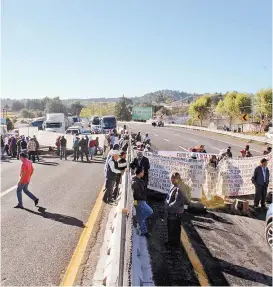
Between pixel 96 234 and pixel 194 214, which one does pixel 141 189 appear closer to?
pixel 96 234

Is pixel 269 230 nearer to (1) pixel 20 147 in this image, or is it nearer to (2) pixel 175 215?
(2) pixel 175 215

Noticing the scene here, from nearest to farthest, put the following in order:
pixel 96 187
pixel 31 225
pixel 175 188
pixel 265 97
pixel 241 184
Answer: pixel 175 188 < pixel 31 225 < pixel 241 184 < pixel 96 187 < pixel 265 97

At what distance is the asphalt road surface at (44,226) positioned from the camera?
6320mm

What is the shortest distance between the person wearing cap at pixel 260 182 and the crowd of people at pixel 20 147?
15218 mm

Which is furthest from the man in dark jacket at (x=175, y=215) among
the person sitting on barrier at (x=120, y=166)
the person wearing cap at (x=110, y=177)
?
the person sitting on barrier at (x=120, y=166)

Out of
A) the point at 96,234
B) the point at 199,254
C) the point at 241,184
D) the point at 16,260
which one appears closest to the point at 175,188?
the point at 199,254

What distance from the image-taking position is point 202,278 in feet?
20.0

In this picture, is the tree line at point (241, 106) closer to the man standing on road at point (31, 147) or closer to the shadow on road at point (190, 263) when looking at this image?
the man standing on road at point (31, 147)

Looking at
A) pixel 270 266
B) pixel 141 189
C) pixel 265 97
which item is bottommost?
pixel 270 266

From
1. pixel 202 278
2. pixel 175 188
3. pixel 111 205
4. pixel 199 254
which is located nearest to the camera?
pixel 202 278

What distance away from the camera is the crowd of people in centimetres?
2300

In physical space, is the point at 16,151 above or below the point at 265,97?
below

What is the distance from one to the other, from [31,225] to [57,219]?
76cm

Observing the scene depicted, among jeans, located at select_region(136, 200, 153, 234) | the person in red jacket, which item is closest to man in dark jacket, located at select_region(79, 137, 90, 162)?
the person in red jacket
